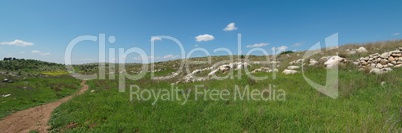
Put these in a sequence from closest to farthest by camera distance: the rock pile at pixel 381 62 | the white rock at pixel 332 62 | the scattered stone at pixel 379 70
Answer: the scattered stone at pixel 379 70 → the rock pile at pixel 381 62 → the white rock at pixel 332 62

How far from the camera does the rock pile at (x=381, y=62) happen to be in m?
10.8

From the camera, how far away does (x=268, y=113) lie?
6.68 m

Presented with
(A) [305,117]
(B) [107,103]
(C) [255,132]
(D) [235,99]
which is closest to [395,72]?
(A) [305,117]

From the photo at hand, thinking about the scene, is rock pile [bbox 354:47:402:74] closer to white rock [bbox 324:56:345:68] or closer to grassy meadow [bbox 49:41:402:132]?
grassy meadow [bbox 49:41:402:132]

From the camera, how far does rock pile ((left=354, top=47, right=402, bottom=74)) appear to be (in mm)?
10753

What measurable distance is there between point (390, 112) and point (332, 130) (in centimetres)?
260

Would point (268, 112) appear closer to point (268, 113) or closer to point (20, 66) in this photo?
point (268, 113)

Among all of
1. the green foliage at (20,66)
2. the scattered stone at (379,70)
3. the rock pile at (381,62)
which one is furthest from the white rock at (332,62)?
the green foliage at (20,66)

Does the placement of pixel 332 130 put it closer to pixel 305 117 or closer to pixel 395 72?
pixel 305 117

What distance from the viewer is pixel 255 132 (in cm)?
584

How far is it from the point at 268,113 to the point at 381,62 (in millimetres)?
9576

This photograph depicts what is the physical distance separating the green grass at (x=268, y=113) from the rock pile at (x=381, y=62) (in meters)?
0.64

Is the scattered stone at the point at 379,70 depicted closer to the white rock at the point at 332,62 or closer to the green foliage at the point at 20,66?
the white rock at the point at 332,62

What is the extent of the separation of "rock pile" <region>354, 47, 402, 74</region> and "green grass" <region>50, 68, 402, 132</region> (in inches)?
25.2
